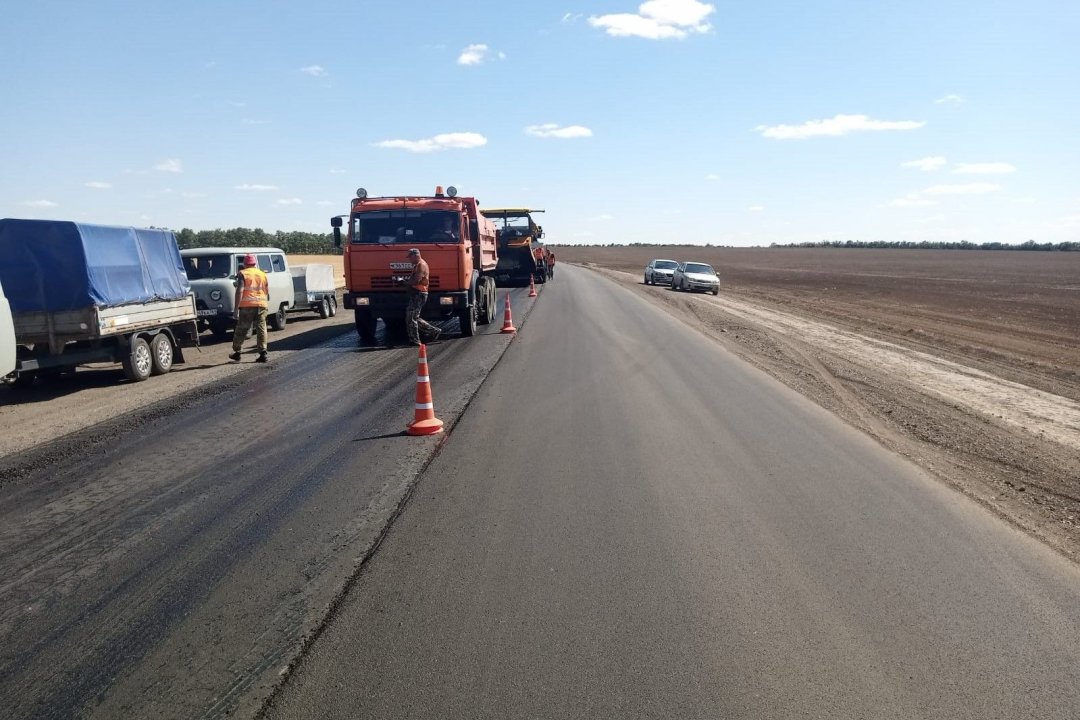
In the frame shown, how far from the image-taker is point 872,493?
20.2ft

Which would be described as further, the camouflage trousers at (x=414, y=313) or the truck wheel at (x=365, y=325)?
the truck wheel at (x=365, y=325)

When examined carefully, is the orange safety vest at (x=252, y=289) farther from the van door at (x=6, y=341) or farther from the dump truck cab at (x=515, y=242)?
the dump truck cab at (x=515, y=242)

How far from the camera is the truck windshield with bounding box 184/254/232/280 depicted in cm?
1687

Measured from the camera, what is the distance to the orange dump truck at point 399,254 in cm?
1536

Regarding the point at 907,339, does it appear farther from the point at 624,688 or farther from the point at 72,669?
the point at 72,669

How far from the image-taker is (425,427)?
26.0 ft

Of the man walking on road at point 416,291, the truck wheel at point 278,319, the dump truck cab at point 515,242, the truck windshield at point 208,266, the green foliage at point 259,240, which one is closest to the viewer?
the man walking on road at point 416,291

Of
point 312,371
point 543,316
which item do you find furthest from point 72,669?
point 543,316

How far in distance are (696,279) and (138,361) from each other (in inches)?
1128

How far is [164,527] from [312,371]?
7026 mm

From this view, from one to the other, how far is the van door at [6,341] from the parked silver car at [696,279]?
30.8m

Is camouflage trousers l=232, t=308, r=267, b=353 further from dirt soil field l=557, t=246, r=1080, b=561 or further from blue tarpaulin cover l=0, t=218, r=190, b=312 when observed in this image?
dirt soil field l=557, t=246, r=1080, b=561

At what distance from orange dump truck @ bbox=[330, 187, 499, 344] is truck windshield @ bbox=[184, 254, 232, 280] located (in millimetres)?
2834

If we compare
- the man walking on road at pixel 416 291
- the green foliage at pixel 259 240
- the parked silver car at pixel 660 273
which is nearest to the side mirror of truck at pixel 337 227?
the man walking on road at pixel 416 291
